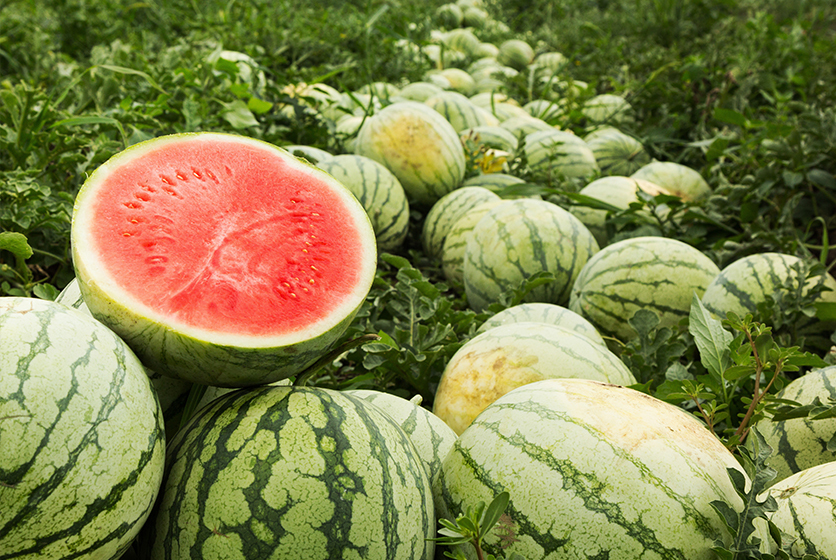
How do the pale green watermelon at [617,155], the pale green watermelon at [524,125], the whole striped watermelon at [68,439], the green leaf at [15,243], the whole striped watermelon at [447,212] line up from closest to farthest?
1. the whole striped watermelon at [68,439]
2. the green leaf at [15,243]
3. the whole striped watermelon at [447,212]
4. the pale green watermelon at [617,155]
5. the pale green watermelon at [524,125]

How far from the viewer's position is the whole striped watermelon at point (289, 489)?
977mm

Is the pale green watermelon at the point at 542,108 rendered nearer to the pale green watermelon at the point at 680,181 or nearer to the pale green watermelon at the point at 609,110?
the pale green watermelon at the point at 609,110

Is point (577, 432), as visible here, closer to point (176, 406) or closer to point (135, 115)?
point (176, 406)

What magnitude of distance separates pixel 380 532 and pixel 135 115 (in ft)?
6.56

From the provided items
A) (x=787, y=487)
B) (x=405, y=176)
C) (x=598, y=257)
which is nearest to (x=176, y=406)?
(x=787, y=487)

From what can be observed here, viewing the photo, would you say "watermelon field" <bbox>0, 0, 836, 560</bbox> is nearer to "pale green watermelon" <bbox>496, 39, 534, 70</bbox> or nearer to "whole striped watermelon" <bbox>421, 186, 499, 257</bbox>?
"whole striped watermelon" <bbox>421, 186, 499, 257</bbox>

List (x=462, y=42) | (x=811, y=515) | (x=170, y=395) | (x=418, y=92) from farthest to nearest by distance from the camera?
(x=462, y=42) → (x=418, y=92) → (x=170, y=395) → (x=811, y=515)

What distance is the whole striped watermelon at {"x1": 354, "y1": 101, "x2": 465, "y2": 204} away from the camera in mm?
3381

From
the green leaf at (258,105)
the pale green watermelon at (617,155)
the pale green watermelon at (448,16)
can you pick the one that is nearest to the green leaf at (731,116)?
the pale green watermelon at (617,155)

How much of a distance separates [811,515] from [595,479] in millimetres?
418

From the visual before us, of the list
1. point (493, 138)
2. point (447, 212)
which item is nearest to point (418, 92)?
point (493, 138)

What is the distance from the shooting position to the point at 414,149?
11.1ft

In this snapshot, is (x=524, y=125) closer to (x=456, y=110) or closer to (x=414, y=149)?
(x=456, y=110)

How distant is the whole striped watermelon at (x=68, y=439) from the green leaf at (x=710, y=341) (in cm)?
123
